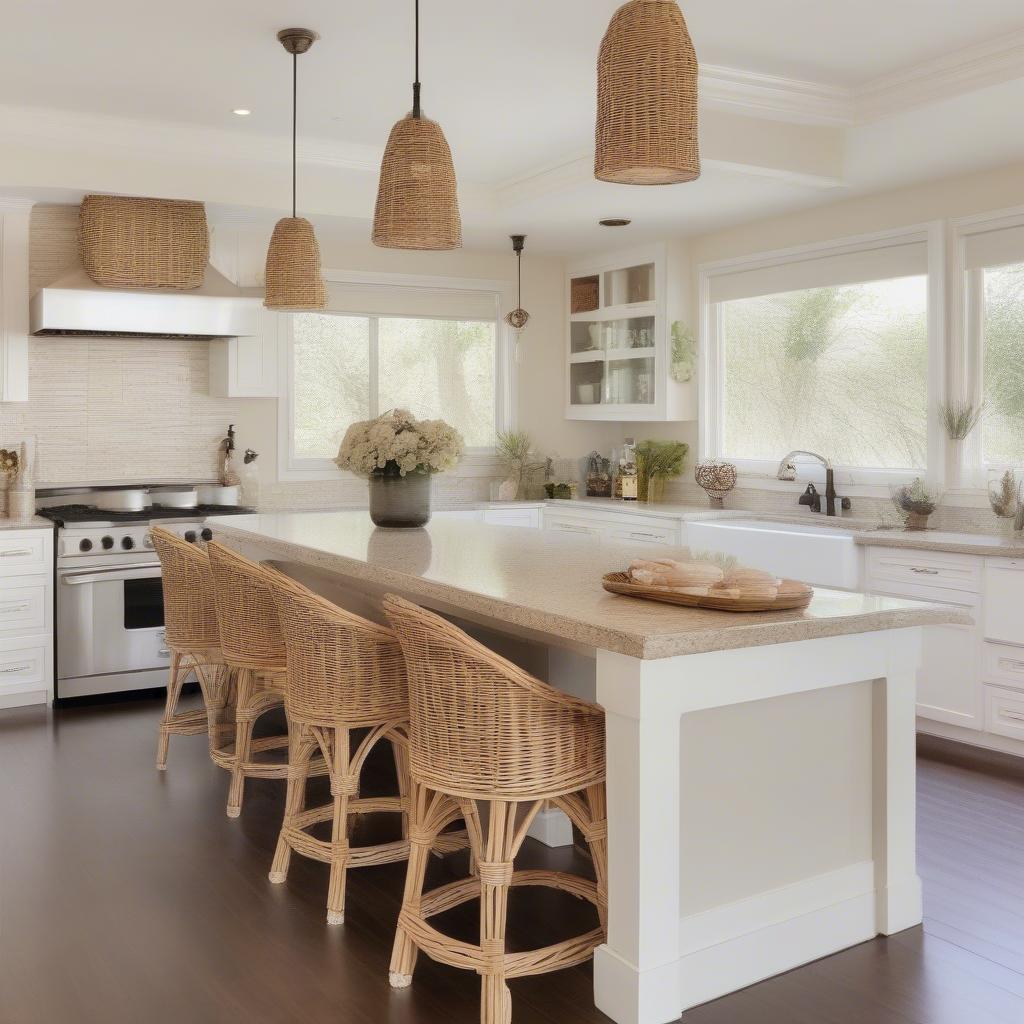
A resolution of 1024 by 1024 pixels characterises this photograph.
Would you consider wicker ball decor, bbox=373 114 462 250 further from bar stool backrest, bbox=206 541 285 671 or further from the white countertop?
bar stool backrest, bbox=206 541 285 671

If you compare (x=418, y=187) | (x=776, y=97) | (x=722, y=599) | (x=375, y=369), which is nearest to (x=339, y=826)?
(x=722, y=599)

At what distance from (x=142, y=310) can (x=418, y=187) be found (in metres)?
2.86

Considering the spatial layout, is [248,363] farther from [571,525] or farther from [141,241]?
[571,525]

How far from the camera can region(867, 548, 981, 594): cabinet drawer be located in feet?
15.1

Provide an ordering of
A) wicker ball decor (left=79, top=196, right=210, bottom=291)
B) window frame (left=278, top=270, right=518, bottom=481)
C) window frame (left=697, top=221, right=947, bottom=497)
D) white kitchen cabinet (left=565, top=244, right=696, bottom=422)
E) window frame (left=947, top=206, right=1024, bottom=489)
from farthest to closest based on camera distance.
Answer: white kitchen cabinet (left=565, top=244, right=696, bottom=422) → window frame (left=278, top=270, right=518, bottom=481) → wicker ball decor (left=79, top=196, right=210, bottom=291) → window frame (left=697, top=221, right=947, bottom=497) → window frame (left=947, top=206, right=1024, bottom=489)

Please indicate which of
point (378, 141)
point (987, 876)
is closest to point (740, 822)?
point (987, 876)

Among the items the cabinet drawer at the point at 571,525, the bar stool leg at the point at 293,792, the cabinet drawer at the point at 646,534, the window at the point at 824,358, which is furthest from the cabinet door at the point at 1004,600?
the bar stool leg at the point at 293,792

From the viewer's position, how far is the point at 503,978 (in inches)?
95.9

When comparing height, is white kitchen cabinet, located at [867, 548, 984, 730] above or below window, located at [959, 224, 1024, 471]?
below

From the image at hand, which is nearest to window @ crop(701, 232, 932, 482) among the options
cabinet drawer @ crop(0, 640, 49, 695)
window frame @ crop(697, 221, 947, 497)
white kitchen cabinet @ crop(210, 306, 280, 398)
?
window frame @ crop(697, 221, 947, 497)

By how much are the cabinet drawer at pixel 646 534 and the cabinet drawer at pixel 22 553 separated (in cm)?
298

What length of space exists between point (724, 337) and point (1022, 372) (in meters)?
1.93

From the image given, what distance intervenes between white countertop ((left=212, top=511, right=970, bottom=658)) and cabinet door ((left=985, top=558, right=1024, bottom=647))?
65.6 inches

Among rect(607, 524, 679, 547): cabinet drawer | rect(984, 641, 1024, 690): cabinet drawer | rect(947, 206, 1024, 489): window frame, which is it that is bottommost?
A: rect(984, 641, 1024, 690): cabinet drawer
